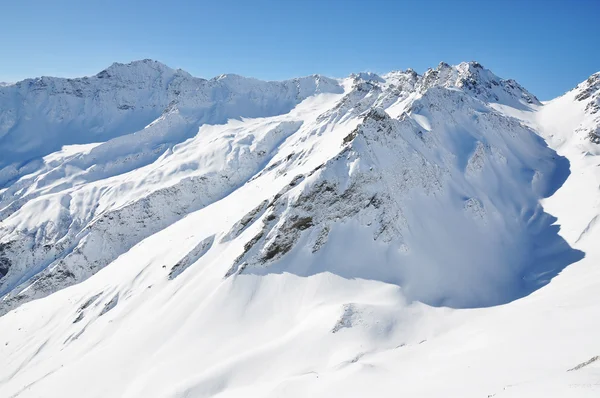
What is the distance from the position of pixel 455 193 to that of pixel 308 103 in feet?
417

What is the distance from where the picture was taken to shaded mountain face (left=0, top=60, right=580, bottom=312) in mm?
47375

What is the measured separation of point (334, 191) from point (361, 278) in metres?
11.8

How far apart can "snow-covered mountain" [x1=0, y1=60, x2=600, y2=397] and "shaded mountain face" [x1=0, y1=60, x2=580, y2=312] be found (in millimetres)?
363

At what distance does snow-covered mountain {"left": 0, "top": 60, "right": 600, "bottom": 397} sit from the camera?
30812 mm

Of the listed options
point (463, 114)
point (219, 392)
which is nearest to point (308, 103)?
point (463, 114)

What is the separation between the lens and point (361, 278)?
44.5 metres

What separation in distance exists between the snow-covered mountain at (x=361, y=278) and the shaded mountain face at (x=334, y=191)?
36cm

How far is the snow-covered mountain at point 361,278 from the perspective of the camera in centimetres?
3081

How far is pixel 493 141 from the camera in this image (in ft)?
243

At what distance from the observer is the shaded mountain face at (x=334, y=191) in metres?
47.4

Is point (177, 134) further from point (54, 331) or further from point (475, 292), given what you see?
point (475, 292)

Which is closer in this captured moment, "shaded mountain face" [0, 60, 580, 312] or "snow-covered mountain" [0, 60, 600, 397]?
"snow-covered mountain" [0, 60, 600, 397]

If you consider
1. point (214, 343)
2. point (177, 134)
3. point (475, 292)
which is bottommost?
point (475, 292)

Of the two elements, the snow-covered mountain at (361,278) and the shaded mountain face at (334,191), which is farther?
the shaded mountain face at (334,191)
